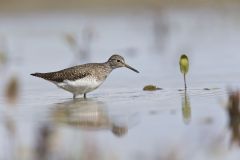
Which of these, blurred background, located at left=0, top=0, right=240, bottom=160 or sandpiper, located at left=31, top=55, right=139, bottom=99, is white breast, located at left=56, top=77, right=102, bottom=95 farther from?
blurred background, located at left=0, top=0, right=240, bottom=160

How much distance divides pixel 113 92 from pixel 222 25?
982 centimetres

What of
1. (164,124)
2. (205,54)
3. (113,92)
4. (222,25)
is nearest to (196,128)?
(164,124)

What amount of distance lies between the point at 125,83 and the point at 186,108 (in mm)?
3096

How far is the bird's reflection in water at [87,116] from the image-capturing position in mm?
9305

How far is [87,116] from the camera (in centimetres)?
1016

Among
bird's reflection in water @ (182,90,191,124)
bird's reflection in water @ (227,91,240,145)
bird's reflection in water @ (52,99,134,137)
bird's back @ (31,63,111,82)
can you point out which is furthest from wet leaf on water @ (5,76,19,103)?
bird's back @ (31,63,111,82)

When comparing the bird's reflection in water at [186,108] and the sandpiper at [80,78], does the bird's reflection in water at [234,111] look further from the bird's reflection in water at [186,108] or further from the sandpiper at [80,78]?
the sandpiper at [80,78]

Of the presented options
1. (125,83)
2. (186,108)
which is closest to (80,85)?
(125,83)

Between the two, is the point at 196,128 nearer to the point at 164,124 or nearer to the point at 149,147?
the point at 164,124

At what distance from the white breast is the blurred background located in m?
0.16

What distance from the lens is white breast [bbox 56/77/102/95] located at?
12.3 meters

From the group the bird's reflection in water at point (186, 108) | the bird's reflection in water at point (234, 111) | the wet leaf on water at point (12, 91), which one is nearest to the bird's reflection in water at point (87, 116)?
the bird's reflection in water at point (186, 108)

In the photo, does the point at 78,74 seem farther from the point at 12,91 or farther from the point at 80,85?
the point at 12,91

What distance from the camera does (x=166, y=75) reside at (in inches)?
560
